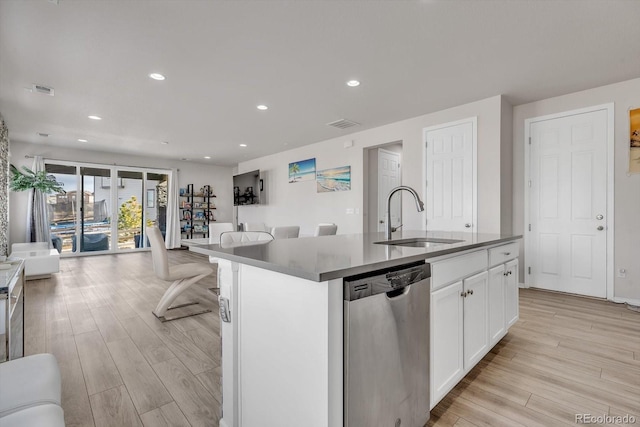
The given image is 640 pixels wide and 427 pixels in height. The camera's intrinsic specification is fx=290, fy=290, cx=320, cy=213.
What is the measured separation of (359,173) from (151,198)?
6062 millimetres

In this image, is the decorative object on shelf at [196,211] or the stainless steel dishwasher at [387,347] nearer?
the stainless steel dishwasher at [387,347]

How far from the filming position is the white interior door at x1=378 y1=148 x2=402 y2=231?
19.0 ft

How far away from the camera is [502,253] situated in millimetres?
2109

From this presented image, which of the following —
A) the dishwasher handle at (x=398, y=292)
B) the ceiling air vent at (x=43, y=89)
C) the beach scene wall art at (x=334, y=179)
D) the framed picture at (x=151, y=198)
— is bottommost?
the dishwasher handle at (x=398, y=292)

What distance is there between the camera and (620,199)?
334cm

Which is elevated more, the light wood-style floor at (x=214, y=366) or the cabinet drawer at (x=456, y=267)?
the cabinet drawer at (x=456, y=267)

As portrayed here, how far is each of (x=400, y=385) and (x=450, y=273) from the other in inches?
24.4

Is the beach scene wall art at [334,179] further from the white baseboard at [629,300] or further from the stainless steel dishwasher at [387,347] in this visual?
the stainless steel dishwasher at [387,347]

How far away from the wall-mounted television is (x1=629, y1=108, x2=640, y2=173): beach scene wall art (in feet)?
22.1

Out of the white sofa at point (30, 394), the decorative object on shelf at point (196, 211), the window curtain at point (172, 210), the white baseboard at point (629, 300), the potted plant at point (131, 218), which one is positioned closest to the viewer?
the white sofa at point (30, 394)

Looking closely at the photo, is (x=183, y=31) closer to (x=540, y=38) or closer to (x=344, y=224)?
(x=540, y=38)

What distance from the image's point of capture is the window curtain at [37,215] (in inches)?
245

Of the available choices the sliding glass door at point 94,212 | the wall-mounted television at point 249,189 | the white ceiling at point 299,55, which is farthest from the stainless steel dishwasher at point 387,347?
the sliding glass door at point 94,212

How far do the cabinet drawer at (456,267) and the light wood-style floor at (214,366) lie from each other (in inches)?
27.2
